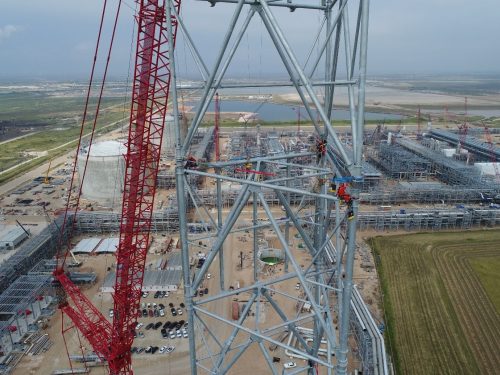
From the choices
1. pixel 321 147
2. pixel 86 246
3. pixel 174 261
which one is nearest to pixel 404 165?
pixel 174 261

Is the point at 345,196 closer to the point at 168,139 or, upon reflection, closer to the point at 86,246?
the point at 86,246

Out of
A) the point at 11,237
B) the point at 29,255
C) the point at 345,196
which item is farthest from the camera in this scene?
the point at 11,237

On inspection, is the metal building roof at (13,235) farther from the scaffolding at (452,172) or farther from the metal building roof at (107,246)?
the scaffolding at (452,172)

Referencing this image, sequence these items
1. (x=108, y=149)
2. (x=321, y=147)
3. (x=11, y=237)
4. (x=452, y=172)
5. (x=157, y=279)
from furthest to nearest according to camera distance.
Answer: (x=452, y=172)
(x=108, y=149)
(x=11, y=237)
(x=157, y=279)
(x=321, y=147)

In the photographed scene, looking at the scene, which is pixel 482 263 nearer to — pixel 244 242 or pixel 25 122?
pixel 244 242

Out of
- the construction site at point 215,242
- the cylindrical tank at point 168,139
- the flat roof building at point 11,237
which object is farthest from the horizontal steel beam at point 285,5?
the cylindrical tank at point 168,139

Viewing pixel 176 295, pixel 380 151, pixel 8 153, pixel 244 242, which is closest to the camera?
pixel 176 295

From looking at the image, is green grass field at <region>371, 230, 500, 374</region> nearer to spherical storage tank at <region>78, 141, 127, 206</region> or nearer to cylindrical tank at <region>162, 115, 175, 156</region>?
spherical storage tank at <region>78, 141, 127, 206</region>

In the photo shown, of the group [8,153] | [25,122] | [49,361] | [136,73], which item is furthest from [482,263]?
[25,122]
